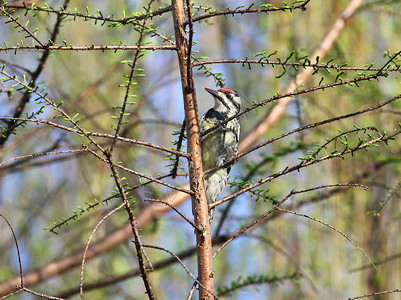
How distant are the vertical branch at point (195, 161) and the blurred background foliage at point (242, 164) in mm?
1298

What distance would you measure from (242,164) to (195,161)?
8.72 ft

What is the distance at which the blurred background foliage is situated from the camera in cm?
371

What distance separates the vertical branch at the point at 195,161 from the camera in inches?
67.1

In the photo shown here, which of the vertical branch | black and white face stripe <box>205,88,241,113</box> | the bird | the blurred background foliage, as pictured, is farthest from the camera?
the blurred background foliage

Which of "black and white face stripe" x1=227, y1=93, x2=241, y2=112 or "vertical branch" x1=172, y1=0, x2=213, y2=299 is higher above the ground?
"black and white face stripe" x1=227, y1=93, x2=241, y2=112

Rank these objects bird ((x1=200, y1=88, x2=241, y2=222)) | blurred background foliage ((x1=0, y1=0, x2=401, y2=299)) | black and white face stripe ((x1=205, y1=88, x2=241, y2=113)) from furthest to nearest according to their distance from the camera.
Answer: blurred background foliage ((x1=0, y1=0, x2=401, y2=299))
black and white face stripe ((x1=205, y1=88, x2=241, y2=113))
bird ((x1=200, y1=88, x2=241, y2=222))

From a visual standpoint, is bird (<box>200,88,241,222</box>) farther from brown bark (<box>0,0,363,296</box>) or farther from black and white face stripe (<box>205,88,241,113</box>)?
brown bark (<box>0,0,363,296</box>)

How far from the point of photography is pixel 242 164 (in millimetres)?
4395

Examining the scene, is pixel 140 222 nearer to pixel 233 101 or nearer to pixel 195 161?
pixel 233 101

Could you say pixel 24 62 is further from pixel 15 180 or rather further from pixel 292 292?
pixel 292 292

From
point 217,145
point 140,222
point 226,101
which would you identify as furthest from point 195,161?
point 140,222

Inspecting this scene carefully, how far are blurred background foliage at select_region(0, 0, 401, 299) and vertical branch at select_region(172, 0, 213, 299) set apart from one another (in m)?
1.30

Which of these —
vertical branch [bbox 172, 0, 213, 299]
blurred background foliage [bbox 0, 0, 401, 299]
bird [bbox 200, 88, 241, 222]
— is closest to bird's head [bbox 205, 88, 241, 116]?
bird [bbox 200, 88, 241, 222]

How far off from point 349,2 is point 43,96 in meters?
3.43
